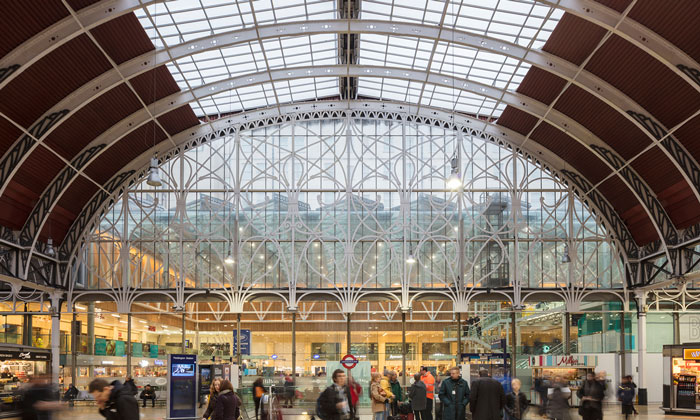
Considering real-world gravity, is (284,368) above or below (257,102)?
below

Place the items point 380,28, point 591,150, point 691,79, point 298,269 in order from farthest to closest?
point 298,269 < point 591,150 < point 380,28 < point 691,79

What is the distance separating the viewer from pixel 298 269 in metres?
41.6

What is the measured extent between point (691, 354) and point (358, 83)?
21.7 metres

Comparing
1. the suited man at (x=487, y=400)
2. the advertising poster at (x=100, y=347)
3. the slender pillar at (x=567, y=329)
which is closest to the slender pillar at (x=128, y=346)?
the advertising poster at (x=100, y=347)

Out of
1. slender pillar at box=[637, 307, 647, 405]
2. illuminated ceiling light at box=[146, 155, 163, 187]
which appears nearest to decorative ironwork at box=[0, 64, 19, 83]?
illuminated ceiling light at box=[146, 155, 163, 187]

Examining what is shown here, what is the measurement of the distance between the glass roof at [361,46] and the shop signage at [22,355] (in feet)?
45.2

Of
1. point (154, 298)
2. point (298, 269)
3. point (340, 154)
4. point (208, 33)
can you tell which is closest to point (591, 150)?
point (340, 154)

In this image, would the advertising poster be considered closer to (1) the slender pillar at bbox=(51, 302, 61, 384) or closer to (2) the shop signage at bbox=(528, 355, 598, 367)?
(1) the slender pillar at bbox=(51, 302, 61, 384)

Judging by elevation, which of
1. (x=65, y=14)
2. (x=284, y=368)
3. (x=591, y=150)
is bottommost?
(x=284, y=368)

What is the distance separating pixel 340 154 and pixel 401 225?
5.22 m

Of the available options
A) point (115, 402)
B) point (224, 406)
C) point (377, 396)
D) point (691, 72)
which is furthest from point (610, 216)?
point (115, 402)

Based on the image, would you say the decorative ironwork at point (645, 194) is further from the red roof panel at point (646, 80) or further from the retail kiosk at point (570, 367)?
the retail kiosk at point (570, 367)

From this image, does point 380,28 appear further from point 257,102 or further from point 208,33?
point 257,102

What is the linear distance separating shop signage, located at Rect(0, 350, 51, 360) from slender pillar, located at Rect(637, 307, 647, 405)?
29.3m
